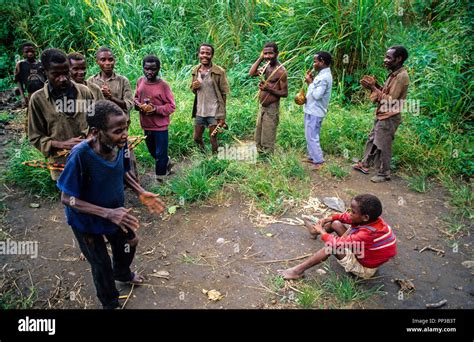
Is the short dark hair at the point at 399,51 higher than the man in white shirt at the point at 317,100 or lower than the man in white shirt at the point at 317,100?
higher

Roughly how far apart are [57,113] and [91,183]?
109cm

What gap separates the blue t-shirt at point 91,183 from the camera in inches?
93.9

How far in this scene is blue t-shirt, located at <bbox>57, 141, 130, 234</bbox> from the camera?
7.82 ft

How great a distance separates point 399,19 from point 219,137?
520 cm

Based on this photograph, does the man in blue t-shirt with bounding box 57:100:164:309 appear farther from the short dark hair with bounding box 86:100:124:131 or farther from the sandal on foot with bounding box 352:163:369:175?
the sandal on foot with bounding box 352:163:369:175

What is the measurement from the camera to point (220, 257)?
3.65 m

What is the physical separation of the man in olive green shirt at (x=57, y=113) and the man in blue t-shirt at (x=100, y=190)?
84 cm

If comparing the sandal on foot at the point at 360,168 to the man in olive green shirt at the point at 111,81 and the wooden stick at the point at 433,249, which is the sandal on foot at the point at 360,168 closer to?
the wooden stick at the point at 433,249

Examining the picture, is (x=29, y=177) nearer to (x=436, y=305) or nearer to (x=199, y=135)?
(x=199, y=135)

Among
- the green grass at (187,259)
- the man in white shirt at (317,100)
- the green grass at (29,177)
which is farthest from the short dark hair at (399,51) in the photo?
the green grass at (29,177)

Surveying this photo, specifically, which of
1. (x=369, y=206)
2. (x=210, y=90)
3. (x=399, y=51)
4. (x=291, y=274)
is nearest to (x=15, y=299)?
(x=291, y=274)

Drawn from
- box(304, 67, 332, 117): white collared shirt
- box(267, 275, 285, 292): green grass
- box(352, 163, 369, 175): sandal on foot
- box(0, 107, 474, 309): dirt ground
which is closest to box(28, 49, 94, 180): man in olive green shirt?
box(0, 107, 474, 309): dirt ground

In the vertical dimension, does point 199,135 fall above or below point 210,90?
below

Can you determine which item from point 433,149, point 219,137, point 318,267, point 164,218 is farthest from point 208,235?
point 433,149
